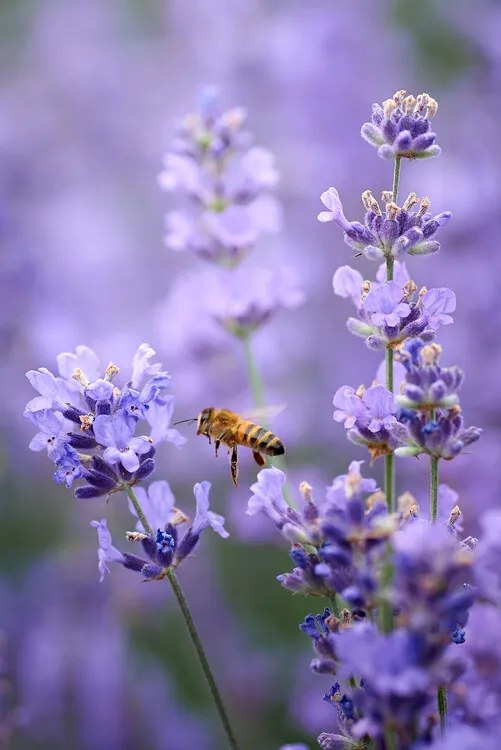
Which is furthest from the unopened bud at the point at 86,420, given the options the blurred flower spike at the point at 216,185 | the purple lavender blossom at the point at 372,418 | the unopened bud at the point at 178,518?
the blurred flower spike at the point at 216,185

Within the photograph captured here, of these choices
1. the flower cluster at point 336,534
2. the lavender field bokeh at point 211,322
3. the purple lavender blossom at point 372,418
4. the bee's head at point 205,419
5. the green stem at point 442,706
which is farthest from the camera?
the lavender field bokeh at point 211,322

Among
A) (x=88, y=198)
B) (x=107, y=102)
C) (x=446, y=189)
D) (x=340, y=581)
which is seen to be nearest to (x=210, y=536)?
(x=446, y=189)

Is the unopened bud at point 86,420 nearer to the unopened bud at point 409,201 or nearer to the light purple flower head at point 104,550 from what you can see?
the light purple flower head at point 104,550

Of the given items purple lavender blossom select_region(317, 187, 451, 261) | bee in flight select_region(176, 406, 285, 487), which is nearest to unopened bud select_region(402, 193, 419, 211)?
purple lavender blossom select_region(317, 187, 451, 261)

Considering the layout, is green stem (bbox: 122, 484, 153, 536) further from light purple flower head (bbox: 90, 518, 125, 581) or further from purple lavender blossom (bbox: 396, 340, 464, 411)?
purple lavender blossom (bbox: 396, 340, 464, 411)

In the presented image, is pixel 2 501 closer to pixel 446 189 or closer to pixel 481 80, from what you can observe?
pixel 446 189

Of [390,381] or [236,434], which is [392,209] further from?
[236,434]
